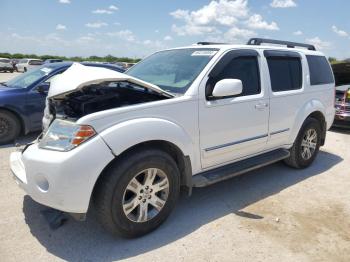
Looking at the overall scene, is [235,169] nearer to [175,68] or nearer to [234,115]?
[234,115]

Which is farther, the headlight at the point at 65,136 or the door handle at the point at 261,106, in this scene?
the door handle at the point at 261,106

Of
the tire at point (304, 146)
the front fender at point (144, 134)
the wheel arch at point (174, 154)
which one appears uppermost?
the front fender at point (144, 134)

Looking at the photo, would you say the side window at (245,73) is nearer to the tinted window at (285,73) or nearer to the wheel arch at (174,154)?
the tinted window at (285,73)

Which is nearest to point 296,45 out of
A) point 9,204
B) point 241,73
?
point 241,73

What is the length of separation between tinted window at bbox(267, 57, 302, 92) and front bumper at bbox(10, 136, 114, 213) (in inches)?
105

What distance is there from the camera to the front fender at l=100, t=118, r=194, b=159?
2.90m

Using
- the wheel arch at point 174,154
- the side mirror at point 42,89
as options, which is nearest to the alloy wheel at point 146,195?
the wheel arch at point 174,154

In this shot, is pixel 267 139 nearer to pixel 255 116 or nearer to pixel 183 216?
pixel 255 116

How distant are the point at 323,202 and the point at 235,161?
1242mm

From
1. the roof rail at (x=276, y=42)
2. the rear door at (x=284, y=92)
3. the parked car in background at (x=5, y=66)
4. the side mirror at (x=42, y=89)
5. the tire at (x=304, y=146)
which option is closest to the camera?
the rear door at (x=284, y=92)

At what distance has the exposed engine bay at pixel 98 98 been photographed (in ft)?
10.7

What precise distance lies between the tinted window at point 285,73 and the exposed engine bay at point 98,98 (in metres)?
1.81

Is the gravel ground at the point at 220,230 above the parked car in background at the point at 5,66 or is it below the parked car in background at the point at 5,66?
below

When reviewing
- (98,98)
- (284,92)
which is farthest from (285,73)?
(98,98)
